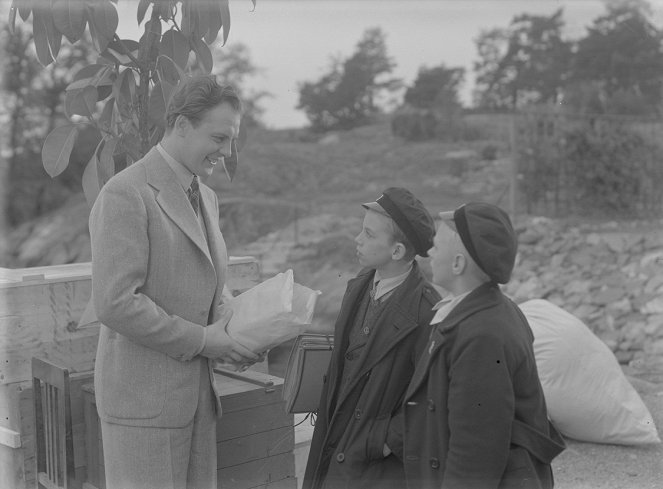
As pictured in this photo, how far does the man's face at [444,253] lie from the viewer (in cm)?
189

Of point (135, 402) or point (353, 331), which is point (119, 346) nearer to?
point (135, 402)

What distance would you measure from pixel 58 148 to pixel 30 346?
0.70m

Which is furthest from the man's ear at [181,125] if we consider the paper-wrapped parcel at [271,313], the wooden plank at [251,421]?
the wooden plank at [251,421]

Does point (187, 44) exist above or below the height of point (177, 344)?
above

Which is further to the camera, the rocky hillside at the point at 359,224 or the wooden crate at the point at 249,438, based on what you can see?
the rocky hillside at the point at 359,224

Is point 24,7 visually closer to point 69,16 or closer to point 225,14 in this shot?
point 69,16

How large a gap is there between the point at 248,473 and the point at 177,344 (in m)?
0.76

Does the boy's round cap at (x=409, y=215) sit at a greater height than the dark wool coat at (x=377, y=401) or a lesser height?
greater

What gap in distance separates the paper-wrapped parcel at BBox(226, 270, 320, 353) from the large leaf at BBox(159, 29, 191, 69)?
0.97 meters

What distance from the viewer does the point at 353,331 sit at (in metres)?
2.23

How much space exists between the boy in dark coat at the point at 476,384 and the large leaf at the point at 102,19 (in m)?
1.41

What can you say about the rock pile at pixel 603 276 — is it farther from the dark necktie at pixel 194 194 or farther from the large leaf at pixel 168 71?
the dark necktie at pixel 194 194

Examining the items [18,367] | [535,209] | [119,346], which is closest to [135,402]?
[119,346]

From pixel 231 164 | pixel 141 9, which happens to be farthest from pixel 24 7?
pixel 231 164
